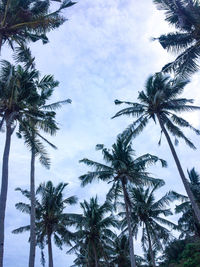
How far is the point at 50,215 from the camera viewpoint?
821 inches

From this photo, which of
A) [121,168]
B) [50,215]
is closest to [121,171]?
[121,168]

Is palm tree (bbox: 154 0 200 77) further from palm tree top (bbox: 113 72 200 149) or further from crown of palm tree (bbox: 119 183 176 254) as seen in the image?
crown of palm tree (bbox: 119 183 176 254)

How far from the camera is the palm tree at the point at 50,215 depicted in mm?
20781

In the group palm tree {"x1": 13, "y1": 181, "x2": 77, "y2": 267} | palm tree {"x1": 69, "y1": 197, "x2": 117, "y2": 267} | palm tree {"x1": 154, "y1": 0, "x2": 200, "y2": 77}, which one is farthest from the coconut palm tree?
palm tree {"x1": 154, "y1": 0, "x2": 200, "y2": 77}

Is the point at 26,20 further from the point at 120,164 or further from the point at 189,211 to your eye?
the point at 189,211

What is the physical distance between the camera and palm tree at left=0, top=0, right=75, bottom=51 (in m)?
11.1

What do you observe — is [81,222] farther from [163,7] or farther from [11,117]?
[163,7]

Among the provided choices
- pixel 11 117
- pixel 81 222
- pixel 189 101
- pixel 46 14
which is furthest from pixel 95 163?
pixel 46 14

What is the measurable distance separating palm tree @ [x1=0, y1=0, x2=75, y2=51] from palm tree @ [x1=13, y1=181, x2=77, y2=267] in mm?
13650

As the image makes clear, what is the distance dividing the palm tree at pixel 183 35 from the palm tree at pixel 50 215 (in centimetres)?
1493

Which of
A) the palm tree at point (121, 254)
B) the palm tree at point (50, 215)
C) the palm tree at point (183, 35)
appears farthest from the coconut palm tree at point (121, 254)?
the palm tree at point (183, 35)

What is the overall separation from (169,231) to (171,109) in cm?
1158

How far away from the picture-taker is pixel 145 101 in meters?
19.7

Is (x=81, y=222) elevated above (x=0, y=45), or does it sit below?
below
